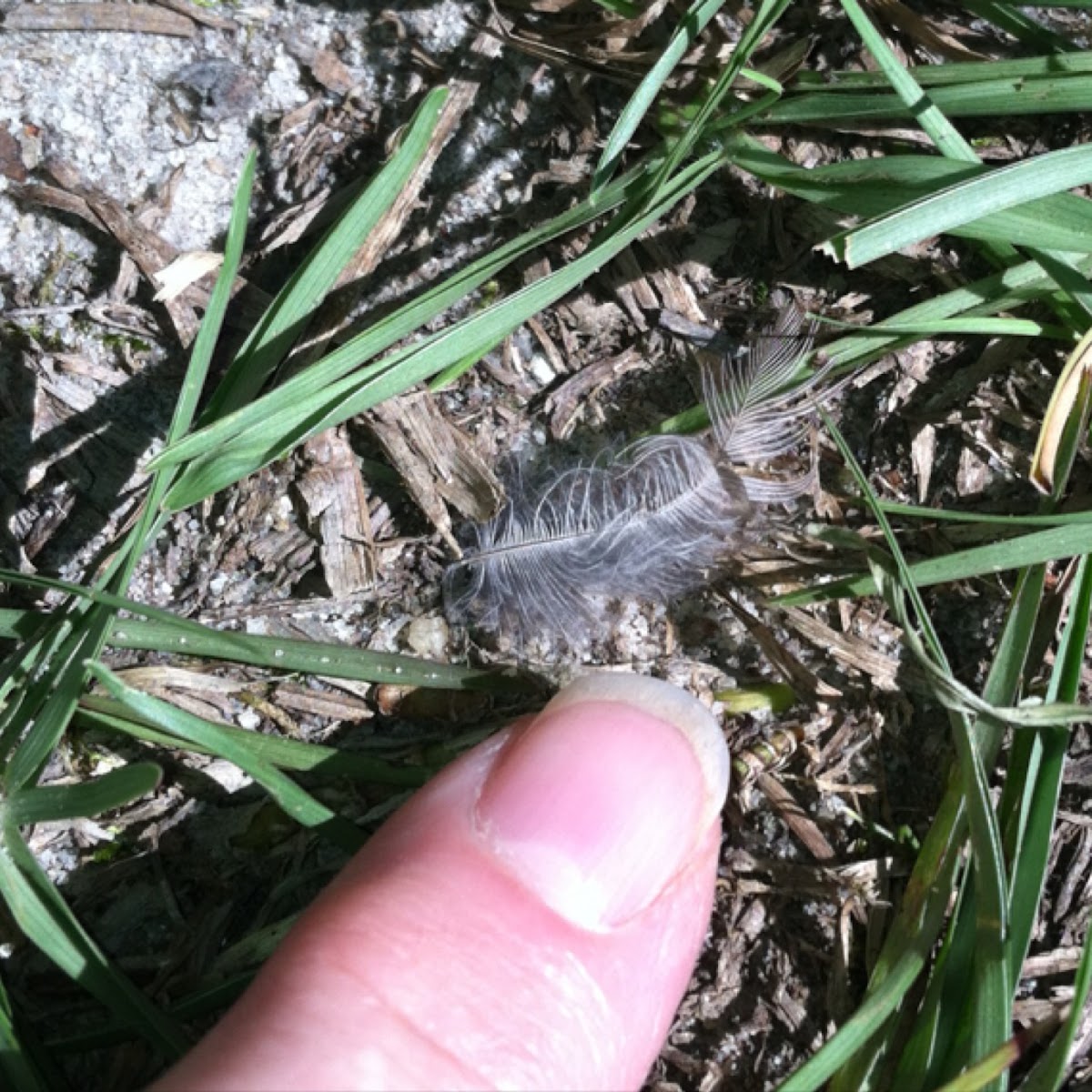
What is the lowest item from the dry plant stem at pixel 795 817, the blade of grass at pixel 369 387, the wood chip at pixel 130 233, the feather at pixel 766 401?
the dry plant stem at pixel 795 817

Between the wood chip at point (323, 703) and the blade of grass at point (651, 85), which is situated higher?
the blade of grass at point (651, 85)

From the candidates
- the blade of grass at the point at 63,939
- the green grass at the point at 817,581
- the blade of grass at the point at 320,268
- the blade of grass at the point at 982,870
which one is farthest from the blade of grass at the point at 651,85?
the blade of grass at the point at 63,939

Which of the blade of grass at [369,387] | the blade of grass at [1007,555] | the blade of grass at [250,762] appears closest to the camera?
the blade of grass at [250,762]

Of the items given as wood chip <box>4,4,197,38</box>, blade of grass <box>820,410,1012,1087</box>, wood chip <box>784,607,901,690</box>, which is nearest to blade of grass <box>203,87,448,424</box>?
wood chip <box>4,4,197,38</box>

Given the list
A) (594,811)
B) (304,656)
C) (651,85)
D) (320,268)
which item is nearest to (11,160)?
(320,268)

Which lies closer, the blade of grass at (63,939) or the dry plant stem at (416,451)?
the blade of grass at (63,939)

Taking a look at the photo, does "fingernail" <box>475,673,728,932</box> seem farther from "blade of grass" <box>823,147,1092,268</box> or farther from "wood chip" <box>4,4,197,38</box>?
"wood chip" <box>4,4,197,38</box>

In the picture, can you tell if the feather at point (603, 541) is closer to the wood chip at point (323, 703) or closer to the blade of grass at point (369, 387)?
the wood chip at point (323, 703)

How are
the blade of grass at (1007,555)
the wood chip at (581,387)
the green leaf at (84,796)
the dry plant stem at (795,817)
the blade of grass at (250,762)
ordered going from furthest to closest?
the wood chip at (581,387) < the dry plant stem at (795,817) < the blade of grass at (1007,555) < the blade of grass at (250,762) < the green leaf at (84,796)
